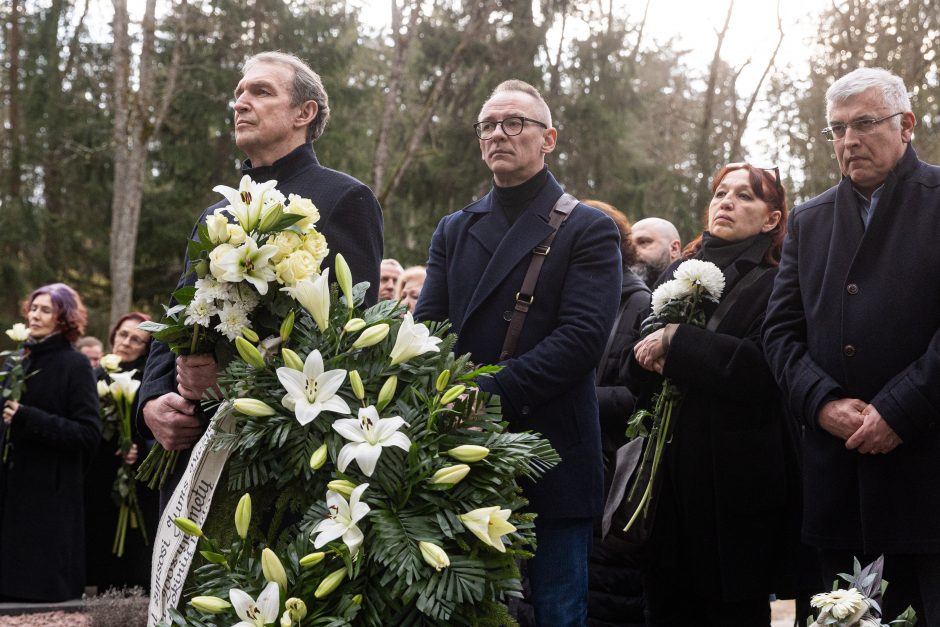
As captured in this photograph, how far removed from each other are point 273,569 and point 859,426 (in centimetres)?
195

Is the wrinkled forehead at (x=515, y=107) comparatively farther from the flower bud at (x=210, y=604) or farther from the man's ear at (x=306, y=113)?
the flower bud at (x=210, y=604)

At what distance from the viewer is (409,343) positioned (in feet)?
8.76

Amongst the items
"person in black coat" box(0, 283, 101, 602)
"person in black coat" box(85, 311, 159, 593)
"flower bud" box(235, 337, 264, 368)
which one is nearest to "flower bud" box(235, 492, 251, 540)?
"flower bud" box(235, 337, 264, 368)

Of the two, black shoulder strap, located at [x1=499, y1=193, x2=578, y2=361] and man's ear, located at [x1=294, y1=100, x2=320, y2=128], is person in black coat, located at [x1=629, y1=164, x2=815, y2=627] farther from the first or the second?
man's ear, located at [x1=294, y1=100, x2=320, y2=128]

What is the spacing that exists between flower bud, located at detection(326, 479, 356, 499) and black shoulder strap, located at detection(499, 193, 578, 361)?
3.90 ft

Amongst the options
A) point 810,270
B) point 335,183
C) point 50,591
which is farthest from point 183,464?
point 50,591

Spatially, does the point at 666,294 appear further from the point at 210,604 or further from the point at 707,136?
the point at 707,136

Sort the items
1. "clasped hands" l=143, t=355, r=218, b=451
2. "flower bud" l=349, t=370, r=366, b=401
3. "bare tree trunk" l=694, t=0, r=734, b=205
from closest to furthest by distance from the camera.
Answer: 1. "flower bud" l=349, t=370, r=366, b=401
2. "clasped hands" l=143, t=355, r=218, b=451
3. "bare tree trunk" l=694, t=0, r=734, b=205

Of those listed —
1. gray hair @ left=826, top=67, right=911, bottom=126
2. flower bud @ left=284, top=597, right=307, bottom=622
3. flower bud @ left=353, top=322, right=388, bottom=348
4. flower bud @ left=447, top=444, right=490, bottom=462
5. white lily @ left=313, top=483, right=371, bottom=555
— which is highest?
gray hair @ left=826, top=67, right=911, bottom=126

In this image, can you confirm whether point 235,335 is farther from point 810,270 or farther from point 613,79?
point 613,79

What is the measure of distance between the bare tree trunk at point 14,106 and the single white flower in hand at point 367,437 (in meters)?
17.8

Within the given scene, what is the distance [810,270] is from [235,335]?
2.07m

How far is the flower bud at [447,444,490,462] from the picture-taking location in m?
2.49

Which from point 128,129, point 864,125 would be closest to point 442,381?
point 864,125
